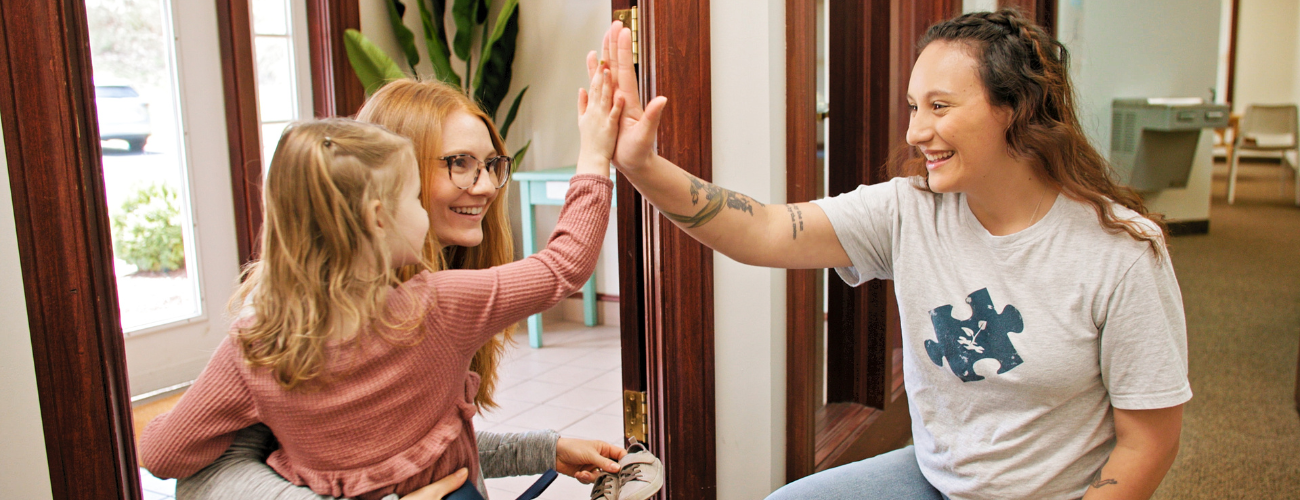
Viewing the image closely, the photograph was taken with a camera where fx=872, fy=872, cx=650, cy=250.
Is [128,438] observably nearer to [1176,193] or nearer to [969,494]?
[969,494]

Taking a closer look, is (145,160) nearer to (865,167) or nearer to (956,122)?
(865,167)

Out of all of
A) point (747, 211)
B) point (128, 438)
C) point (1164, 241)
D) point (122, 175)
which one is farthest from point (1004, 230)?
point (122, 175)

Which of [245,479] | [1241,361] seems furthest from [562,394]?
[1241,361]

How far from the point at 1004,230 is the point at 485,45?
291cm

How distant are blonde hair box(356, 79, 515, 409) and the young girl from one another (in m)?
0.15

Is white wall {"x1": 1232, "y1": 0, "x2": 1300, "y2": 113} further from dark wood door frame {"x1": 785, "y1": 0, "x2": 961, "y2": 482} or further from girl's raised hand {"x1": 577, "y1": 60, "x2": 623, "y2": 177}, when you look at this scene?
girl's raised hand {"x1": 577, "y1": 60, "x2": 623, "y2": 177}

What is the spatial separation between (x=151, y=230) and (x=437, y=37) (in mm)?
1315

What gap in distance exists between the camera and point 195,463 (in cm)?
87

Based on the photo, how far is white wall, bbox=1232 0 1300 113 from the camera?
9914 millimetres

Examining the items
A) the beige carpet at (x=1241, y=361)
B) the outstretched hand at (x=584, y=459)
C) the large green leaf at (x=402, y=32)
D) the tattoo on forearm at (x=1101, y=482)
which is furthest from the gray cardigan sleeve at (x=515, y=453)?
the large green leaf at (x=402, y=32)

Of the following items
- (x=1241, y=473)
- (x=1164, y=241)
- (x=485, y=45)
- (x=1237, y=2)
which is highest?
(x=1237, y=2)

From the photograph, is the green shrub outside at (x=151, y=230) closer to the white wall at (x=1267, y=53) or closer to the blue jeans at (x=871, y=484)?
the blue jeans at (x=871, y=484)

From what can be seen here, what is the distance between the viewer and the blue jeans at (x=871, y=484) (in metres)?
1.32

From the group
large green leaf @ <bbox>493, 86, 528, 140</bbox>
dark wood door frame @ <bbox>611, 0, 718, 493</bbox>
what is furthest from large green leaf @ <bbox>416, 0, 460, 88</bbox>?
Result: dark wood door frame @ <bbox>611, 0, 718, 493</bbox>
